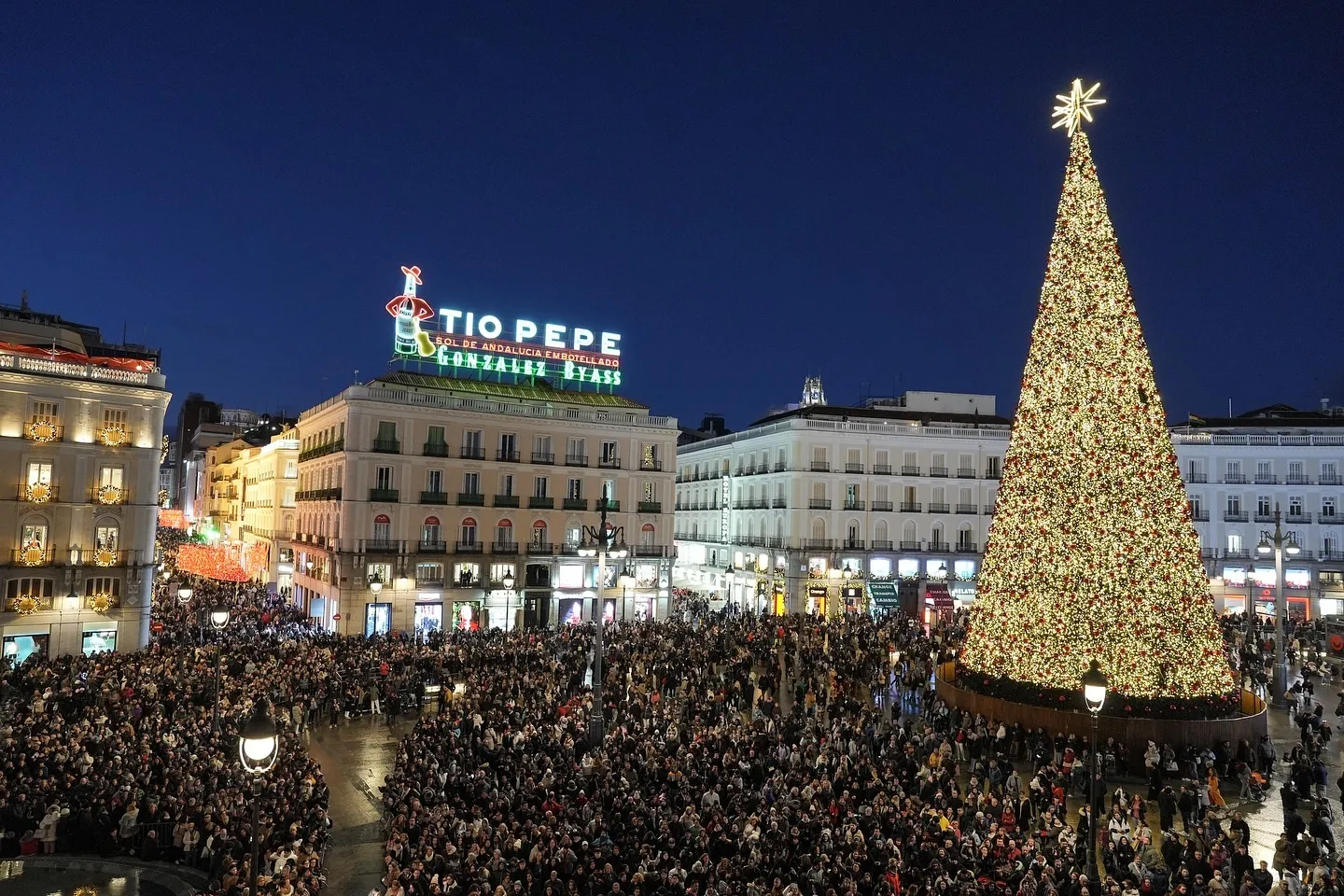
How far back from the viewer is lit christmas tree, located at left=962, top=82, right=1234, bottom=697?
2112 cm

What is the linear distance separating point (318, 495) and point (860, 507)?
3245 centimetres

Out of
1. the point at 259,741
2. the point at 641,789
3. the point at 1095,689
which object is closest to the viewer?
the point at 259,741

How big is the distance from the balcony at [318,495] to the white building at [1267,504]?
49065mm

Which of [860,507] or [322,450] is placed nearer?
[322,450]

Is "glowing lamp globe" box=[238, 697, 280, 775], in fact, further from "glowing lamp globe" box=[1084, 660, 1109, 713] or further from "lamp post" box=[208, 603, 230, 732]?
"glowing lamp globe" box=[1084, 660, 1109, 713]

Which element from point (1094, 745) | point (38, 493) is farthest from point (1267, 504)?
point (38, 493)

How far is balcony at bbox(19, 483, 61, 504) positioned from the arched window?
51.4 feet

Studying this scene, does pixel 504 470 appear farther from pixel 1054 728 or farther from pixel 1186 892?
pixel 1186 892

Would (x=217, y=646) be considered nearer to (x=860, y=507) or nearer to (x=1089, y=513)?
(x=1089, y=513)

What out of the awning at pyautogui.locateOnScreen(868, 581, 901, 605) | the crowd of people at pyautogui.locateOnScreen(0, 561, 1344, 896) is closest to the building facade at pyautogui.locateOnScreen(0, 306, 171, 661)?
the crowd of people at pyautogui.locateOnScreen(0, 561, 1344, 896)

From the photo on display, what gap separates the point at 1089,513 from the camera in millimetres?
21891

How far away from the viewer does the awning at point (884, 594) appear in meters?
45.9

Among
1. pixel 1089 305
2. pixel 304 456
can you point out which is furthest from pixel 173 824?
pixel 304 456

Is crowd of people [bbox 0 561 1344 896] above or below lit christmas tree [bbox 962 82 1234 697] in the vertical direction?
below
